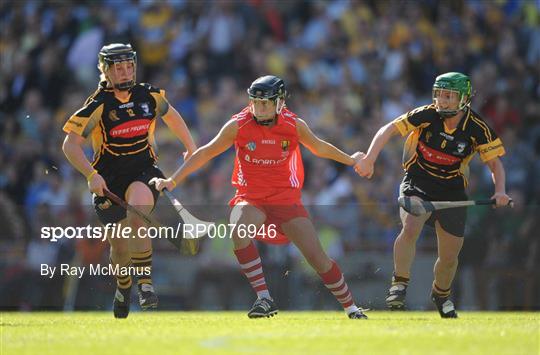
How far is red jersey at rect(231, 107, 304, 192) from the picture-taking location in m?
11.6

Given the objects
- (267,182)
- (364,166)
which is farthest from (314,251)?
(364,166)

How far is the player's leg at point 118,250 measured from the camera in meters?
11.9

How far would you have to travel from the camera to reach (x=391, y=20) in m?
19.8

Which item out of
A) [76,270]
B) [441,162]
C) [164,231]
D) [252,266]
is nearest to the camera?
[252,266]

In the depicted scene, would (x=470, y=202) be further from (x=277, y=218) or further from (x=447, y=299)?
(x=277, y=218)

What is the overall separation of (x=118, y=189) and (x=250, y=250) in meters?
1.33

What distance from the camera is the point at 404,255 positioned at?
11914mm

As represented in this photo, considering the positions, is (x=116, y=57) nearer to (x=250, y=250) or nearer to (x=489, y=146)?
(x=250, y=250)

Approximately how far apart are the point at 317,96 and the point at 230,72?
1.42 m

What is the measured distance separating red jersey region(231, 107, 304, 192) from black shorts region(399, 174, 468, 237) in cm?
114

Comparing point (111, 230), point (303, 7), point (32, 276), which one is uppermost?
point (303, 7)

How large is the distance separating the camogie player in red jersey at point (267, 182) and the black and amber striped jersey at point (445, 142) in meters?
0.60

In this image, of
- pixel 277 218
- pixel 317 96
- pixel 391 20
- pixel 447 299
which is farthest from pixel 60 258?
pixel 391 20

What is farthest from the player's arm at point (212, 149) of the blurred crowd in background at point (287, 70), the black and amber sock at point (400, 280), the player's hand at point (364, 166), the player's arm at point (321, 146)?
the blurred crowd in background at point (287, 70)
